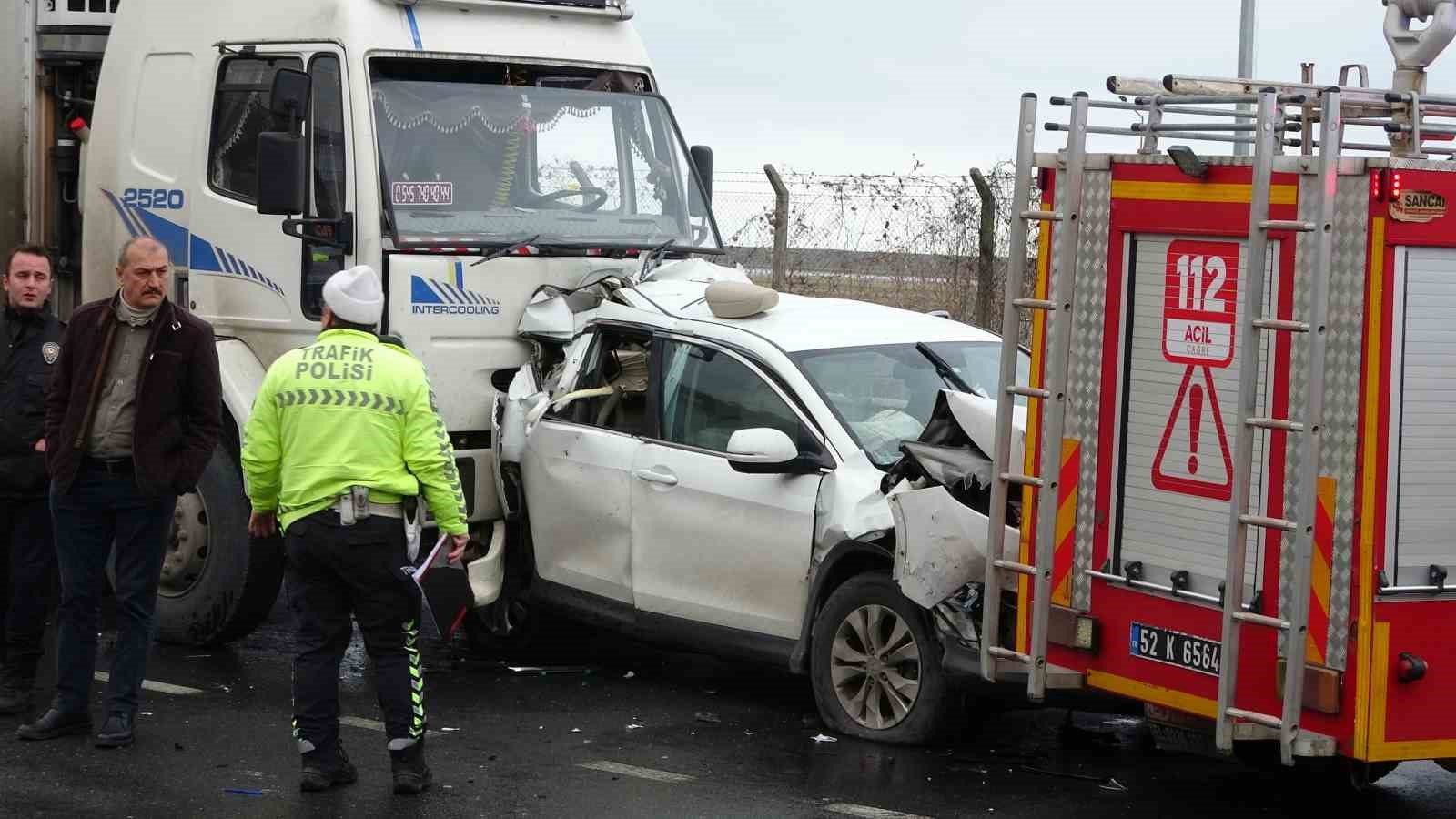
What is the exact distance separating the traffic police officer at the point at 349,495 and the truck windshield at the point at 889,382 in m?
1.92

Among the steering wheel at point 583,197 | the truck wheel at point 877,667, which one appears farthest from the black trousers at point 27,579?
the truck wheel at point 877,667

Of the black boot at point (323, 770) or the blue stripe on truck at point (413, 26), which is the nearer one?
the black boot at point (323, 770)

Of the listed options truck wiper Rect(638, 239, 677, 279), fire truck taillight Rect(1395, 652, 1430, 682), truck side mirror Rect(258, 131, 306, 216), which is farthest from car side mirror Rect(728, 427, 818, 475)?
fire truck taillight Rect(1395, 652, 1430, 682)

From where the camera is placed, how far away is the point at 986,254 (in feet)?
52.0

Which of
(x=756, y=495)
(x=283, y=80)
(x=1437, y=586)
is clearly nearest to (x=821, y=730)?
(x=756, y=495)

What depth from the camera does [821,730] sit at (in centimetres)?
849

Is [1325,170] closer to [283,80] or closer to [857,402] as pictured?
[857,402]

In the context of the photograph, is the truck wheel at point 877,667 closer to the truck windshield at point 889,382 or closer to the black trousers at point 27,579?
the truck windshield at point 889,382

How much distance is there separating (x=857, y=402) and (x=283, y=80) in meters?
3.13

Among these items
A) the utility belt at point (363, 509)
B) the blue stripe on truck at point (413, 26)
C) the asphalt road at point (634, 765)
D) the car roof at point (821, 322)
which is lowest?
the asphalt road at point (634, 765)

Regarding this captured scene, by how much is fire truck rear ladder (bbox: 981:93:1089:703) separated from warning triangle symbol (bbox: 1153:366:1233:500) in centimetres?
43

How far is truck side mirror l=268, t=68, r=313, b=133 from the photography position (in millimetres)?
9602

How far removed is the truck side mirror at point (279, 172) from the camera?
9.43m

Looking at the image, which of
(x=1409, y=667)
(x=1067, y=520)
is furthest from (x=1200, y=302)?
(x=1409, y=667)
